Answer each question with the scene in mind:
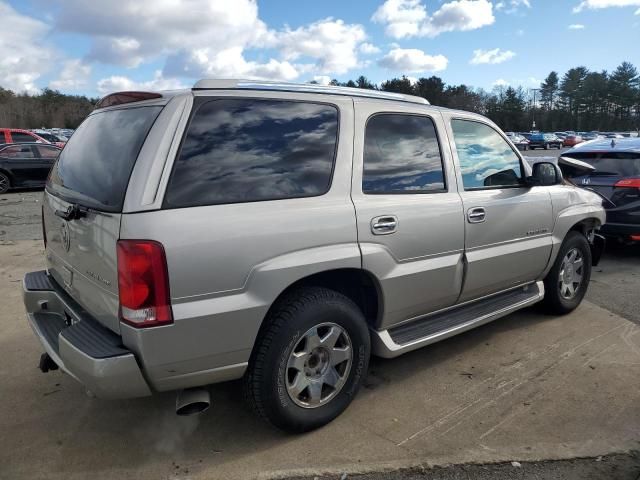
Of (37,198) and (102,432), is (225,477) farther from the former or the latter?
(37,198)

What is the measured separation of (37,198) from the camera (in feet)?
43.8

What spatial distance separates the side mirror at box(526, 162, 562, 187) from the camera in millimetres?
4109

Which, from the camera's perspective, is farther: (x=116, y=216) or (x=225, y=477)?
(x=225, y=477)

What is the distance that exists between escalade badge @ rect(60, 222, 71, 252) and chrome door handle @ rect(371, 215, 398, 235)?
1694 millimetres

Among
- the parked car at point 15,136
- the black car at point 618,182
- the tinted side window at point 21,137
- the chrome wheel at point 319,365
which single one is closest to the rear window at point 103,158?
the chrome wheel at point 319,365

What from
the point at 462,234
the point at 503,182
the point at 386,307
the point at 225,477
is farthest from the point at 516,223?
the point at 225,477

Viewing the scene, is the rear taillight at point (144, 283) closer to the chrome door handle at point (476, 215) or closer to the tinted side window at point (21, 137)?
the chrome door handle at point (476, 215)

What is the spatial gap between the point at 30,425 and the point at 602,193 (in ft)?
22.8

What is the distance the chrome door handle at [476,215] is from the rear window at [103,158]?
216 centimetres

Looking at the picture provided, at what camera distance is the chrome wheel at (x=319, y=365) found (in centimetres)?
284

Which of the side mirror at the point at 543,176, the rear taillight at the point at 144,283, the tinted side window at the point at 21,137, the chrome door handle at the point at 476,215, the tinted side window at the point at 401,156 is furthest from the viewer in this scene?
the tinted side window at the point at 21,137

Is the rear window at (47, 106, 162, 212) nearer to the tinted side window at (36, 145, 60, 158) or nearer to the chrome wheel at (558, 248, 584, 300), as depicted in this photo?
the chrome wheel at (558, 248, 584, 300)

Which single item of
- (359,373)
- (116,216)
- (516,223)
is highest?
(116,216)

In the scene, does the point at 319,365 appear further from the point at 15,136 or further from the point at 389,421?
the point at 15,136
